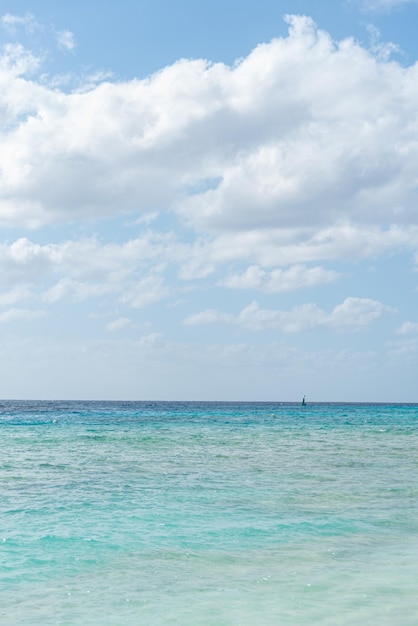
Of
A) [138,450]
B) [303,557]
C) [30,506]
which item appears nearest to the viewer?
[303,557]

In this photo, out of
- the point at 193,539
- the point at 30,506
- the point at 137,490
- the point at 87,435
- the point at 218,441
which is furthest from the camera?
the point at 87,435

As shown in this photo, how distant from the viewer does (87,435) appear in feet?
157

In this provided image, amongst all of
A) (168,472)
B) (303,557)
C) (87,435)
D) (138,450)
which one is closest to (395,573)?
(303,557)

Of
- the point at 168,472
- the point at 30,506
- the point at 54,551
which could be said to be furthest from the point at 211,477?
the point at 54,551

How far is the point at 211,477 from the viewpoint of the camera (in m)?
24.7

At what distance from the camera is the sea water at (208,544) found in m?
10.2

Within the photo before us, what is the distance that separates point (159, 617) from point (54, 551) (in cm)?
468

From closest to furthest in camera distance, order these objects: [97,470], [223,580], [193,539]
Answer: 1. [223,580]
2. [193,539]
3. [97,470]

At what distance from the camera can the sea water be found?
1023cm

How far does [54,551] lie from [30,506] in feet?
16.7

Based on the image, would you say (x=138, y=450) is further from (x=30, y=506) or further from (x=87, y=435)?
(x=30, y=506)

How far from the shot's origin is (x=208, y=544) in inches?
567

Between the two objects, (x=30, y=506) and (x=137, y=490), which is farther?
(x=137, y=490)

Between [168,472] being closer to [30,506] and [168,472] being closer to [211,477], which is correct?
[211,477]
